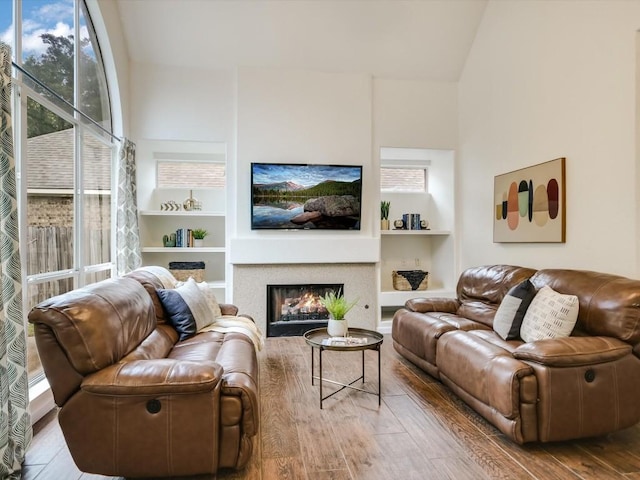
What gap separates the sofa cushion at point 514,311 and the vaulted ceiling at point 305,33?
3440 millimetres

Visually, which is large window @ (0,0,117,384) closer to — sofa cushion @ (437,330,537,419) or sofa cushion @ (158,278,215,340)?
sofa cushion @ (158,278,215,340)

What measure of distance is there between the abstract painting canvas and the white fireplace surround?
1677mm

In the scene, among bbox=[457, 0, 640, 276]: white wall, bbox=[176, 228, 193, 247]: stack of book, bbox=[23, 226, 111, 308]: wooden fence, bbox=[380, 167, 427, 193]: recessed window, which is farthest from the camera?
bbox=[380, 167, 427, 193]: recessed window

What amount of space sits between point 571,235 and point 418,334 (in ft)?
5.19

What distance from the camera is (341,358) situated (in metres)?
4.04

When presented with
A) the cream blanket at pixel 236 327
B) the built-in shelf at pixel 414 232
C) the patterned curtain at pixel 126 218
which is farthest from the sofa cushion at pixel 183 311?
the built-in shelf at pixel 414 232

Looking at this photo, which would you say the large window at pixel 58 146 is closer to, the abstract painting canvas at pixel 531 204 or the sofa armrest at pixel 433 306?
the sofa armrest at pixel 433 306

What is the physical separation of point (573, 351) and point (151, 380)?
2.27 meters

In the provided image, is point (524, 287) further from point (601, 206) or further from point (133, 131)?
point (133, 131)

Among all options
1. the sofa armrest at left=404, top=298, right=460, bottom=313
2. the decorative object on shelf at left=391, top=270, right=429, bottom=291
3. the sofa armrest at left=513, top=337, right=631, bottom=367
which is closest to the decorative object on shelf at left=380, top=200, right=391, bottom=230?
the decorative object on shelf at left=391, top=270, right=429, bottom=291

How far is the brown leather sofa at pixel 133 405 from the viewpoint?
5.95ft

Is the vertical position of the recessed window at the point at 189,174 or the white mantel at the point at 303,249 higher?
the recessed window at the point at 189,174

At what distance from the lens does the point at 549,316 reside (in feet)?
8.96

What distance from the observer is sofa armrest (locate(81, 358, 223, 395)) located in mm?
1805
